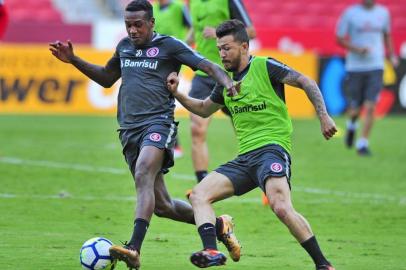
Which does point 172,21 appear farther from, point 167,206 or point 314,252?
point 314,252

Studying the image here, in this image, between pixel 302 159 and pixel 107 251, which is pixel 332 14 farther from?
pixel 107 251

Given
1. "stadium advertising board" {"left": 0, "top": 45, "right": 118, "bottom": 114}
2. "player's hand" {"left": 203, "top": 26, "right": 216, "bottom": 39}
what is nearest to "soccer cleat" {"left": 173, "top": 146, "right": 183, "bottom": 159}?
"player's hand" {"left": 203, "top": 26, "right": 216, "bottom": 39}

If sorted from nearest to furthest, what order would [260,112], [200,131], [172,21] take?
[260,112], [200,131], [172,21]

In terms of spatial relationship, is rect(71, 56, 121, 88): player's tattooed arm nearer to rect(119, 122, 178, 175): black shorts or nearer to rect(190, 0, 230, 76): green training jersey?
rect(119, 122, 178, 175): black shorts

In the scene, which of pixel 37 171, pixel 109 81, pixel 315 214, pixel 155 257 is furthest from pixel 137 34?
pixel 37 171

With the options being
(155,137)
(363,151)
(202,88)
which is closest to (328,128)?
(155,137)

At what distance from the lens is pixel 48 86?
22.8 metres

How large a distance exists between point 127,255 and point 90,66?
6.85 ft

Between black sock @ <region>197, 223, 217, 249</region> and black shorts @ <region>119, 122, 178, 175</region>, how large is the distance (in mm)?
863

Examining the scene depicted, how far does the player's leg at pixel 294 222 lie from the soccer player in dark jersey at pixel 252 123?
32 mm

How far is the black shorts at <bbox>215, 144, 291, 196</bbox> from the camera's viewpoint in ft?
24.2

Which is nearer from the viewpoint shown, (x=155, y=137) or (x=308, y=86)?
(x=308, y=86)

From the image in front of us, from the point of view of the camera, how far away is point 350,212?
10.8 metres

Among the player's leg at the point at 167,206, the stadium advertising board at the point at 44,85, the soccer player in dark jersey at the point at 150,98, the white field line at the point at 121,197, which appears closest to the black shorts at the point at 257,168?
the soccer player in dark jersey at the point at 150,98
